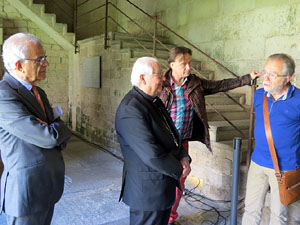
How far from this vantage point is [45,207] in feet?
5.16

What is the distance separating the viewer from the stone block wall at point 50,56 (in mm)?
6832

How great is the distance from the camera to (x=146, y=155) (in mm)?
1621

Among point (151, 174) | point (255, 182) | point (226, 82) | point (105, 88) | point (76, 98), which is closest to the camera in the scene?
point (151, 174)

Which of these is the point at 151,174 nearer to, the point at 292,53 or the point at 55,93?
the point at 292,53

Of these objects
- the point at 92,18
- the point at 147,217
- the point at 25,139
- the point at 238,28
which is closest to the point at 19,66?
the point at 25,139

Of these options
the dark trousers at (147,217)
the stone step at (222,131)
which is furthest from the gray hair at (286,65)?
the stone step at (222,131)

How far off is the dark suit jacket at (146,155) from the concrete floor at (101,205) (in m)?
1.20

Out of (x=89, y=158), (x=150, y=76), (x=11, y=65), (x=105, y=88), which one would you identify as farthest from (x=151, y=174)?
(x=105, y=88)

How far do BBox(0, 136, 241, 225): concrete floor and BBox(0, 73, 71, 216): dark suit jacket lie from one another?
1.39 m

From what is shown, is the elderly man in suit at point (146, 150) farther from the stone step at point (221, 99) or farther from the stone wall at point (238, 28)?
the stone wall at point (238, 28)

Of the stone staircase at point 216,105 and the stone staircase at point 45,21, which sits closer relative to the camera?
the stone staircase at point 216,105

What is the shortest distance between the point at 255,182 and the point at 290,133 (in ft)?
1.42

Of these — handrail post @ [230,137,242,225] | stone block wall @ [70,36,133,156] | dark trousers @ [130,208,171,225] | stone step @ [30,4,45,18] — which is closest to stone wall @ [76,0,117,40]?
stone block wall @ [70,36,133,156]

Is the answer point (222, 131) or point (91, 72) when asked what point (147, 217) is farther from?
point (91, 72)
